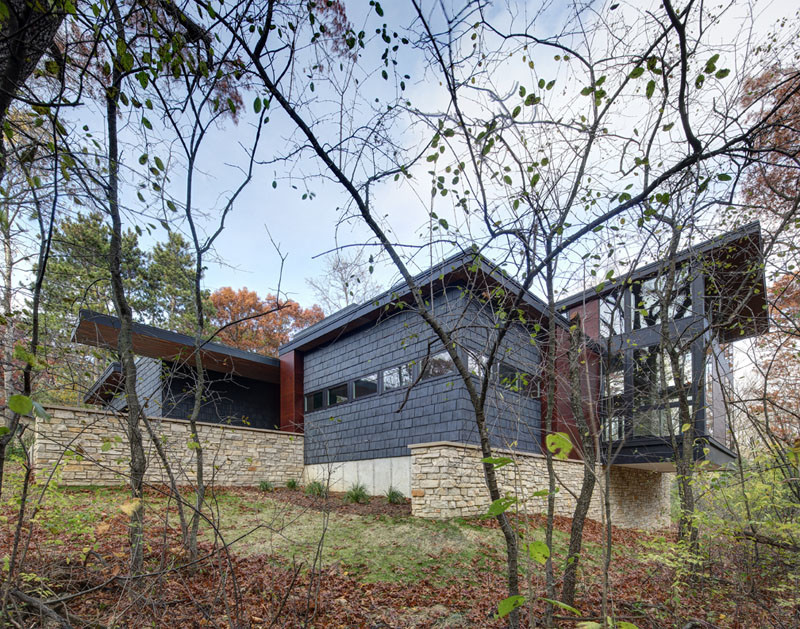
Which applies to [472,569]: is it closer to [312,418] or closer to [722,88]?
[722,88]

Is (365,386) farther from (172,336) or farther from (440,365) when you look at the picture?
(172,336)

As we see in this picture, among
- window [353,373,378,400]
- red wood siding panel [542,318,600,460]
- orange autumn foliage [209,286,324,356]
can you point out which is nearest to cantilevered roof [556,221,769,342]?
red wood siding panel [542,318,600,460]

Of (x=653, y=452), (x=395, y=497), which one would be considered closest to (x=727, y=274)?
(x=653, y=452)

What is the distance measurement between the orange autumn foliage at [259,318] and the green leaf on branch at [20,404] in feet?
66.9

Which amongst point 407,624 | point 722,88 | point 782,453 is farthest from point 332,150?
point 782,453

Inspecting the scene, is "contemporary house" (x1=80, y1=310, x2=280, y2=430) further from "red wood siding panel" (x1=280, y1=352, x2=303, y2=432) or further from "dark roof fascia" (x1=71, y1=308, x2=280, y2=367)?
"red wood siding panel" (x1=280, y1=352, x2=303, y2=432)

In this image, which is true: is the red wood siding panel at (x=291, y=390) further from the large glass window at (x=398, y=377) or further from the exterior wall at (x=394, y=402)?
the large glass window at (x=398, y=377)

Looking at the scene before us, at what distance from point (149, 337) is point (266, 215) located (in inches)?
303

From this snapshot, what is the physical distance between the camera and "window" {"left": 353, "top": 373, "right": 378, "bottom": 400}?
10828 mm

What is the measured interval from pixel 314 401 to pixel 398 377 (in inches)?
141

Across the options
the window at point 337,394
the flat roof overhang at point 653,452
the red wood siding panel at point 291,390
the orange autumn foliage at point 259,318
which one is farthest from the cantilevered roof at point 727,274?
the orange autumn foliage at point 259,318

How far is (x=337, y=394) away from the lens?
38.7 ft

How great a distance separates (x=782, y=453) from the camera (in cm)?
389

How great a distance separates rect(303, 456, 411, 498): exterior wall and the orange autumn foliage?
38.8 feet
